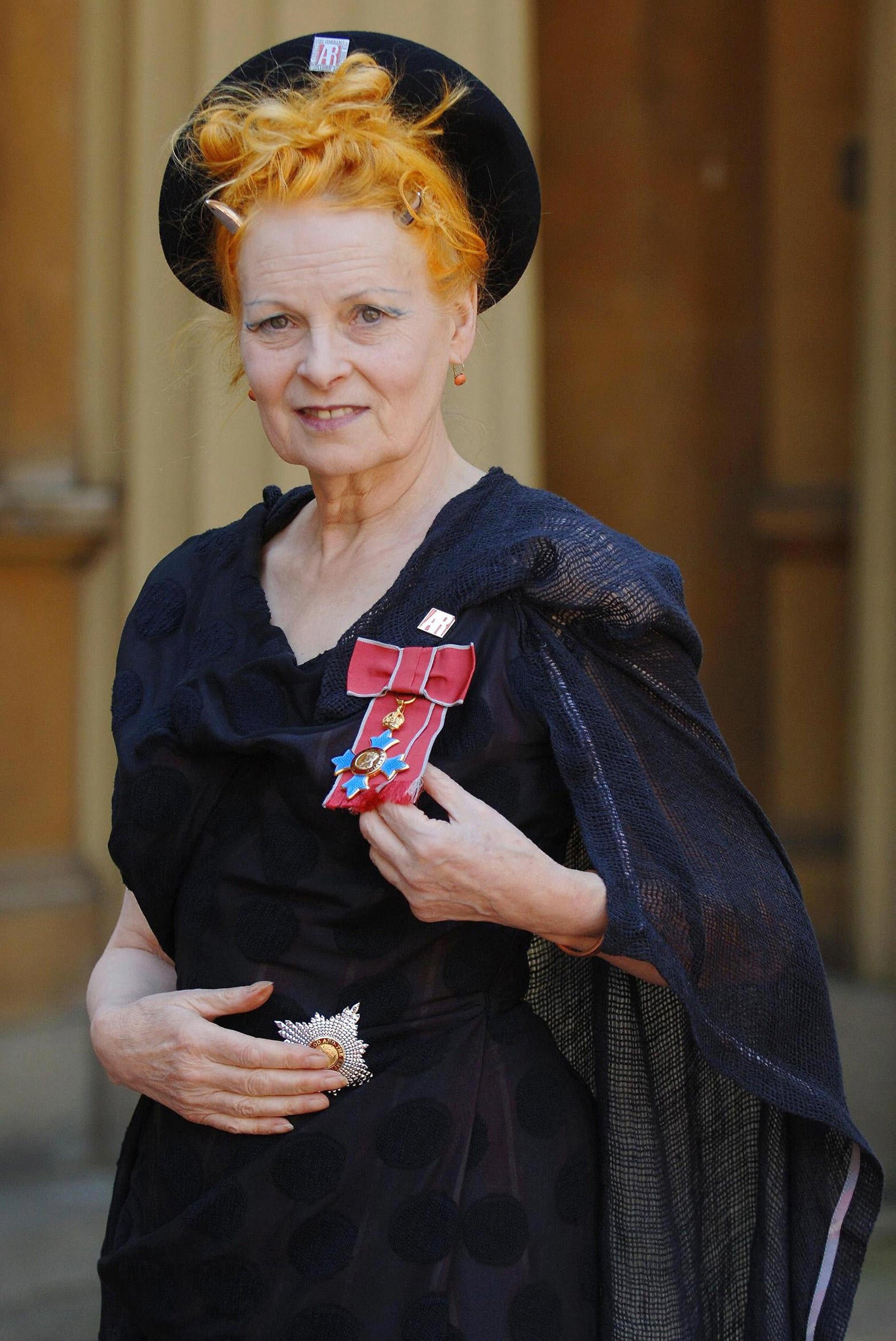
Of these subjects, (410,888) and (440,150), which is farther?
(440,150)

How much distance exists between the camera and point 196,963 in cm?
167

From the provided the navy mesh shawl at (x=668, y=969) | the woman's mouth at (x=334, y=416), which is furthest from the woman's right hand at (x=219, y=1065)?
the woman's mouth at (x=334, y=416)

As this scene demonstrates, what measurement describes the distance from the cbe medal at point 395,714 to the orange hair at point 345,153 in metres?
0.40

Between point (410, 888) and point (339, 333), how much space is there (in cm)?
56

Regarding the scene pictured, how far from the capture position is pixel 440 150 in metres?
1.66

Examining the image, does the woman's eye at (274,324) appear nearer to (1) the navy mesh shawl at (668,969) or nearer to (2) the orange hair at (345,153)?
(2) the orange hair at (345,153)

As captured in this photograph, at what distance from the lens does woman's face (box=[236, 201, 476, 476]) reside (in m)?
1.56

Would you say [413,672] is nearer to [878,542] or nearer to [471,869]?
[471,869]

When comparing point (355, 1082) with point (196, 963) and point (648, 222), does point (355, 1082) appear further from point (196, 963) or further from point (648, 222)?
point (648, 222)

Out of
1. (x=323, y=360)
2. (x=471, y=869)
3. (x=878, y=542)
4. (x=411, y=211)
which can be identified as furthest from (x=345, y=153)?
(x=878, y=542)

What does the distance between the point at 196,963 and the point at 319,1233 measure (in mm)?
302

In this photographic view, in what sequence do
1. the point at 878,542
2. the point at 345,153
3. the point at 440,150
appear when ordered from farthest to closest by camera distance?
the point at 878,542, the point at 440,150, the point at 345,153

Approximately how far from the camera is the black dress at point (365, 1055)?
1.58 meters

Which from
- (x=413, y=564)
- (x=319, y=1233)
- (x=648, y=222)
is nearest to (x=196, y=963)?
(x=319, y=1233)
